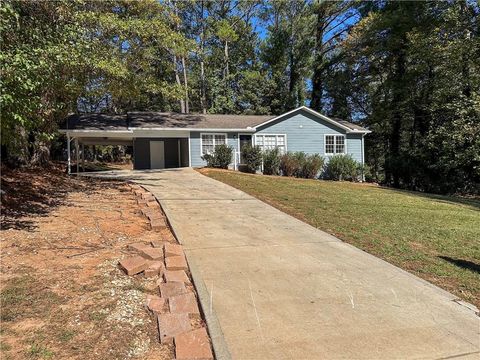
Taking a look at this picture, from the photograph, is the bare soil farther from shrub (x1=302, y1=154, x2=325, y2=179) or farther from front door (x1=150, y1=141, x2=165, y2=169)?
front door (x1=150, y1=141, x2=165, y2=169)

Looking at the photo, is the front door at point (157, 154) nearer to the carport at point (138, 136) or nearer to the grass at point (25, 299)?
the carport at point (138, 136)

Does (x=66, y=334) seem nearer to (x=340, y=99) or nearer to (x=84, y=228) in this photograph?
(x=84, y=228)

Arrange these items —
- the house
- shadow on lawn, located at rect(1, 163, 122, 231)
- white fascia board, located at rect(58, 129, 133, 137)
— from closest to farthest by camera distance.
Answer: shadow on lawn, located at rect(1, 163, 122, 231) < white fascia board, located at rect(58, 129, 133, 137) < the house

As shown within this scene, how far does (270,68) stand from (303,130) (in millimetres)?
14332

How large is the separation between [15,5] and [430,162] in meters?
22.7

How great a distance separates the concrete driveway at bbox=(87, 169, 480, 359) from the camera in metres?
3.38

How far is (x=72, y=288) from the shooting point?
13.4 feet

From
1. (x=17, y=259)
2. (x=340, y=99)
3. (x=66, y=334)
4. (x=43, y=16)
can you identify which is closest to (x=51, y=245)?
(x=17, y=259)

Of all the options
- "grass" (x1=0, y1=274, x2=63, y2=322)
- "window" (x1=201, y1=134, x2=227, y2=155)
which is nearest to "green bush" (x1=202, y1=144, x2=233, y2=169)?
"window" (x1=201, y1=134, x2=227, y2=155)

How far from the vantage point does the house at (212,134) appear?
2020 cm

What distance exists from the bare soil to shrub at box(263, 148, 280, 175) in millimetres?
13472

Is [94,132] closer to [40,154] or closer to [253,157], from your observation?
[40,154]

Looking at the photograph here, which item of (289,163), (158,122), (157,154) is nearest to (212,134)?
(158,122)

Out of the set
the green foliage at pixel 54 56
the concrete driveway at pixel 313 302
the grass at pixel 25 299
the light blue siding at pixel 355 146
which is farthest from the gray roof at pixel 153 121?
the grass at pixel 25 299
